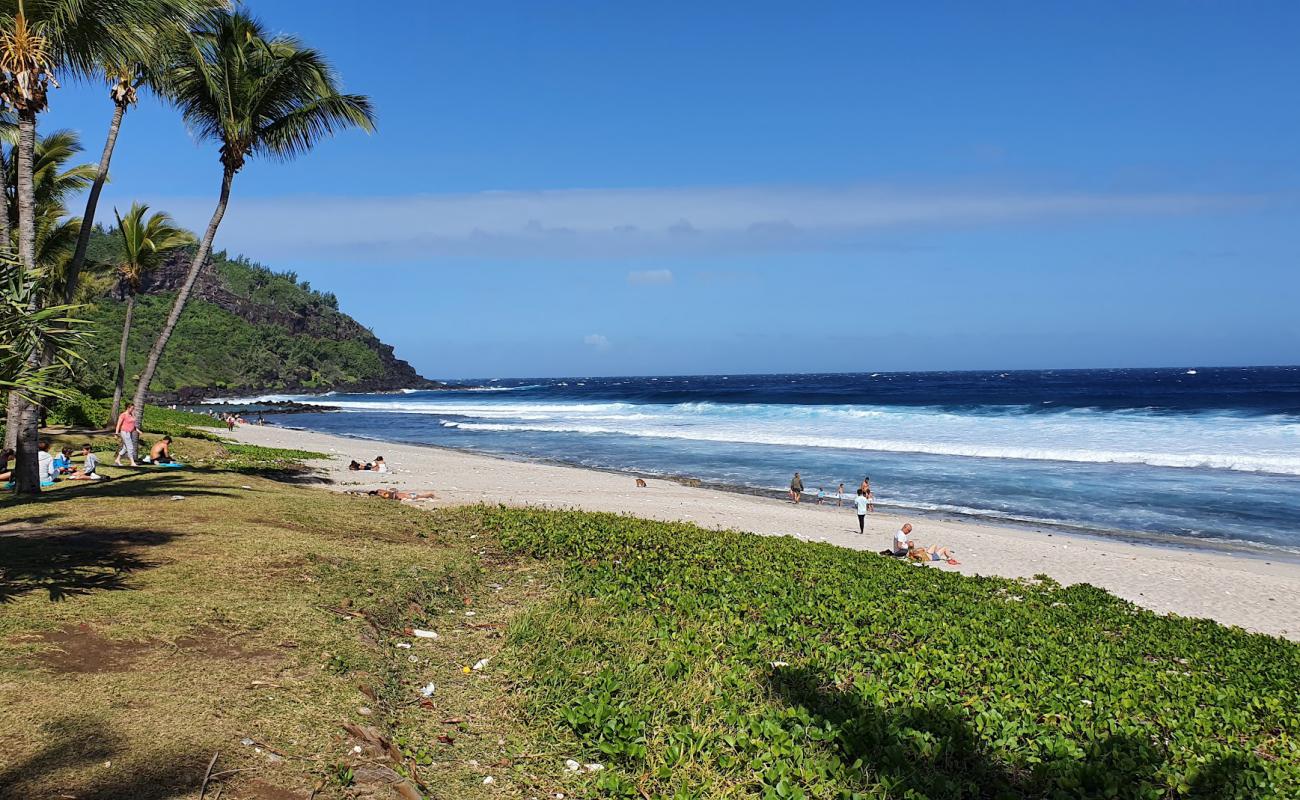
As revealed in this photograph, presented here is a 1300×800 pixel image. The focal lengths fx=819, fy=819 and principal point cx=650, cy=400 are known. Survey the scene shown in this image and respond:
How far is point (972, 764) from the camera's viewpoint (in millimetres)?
6141

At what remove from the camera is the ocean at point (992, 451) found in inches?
982

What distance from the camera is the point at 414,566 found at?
10.4 meters

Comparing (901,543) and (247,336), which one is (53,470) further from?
(247,336)

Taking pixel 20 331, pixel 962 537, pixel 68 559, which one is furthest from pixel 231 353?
pixel 20 331

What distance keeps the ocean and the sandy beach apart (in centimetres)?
294

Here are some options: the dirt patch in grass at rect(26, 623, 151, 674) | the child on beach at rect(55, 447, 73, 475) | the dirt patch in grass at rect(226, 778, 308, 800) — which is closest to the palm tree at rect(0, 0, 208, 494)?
the child on beach at rect(55, 447, 73, 475)

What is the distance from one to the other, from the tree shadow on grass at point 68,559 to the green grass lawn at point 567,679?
45mm

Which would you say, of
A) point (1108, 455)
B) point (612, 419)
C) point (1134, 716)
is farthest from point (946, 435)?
point (1134, 716)

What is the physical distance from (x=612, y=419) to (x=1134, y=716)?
211 ft

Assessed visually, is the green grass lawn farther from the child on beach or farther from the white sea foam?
the white sea foam

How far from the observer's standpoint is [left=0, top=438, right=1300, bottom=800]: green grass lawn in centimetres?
528

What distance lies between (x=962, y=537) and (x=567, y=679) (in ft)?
47.9

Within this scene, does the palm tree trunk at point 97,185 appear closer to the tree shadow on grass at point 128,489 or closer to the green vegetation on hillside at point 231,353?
the tree shadow on grass at point 128,489

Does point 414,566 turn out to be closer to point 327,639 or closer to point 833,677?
point 327,639
